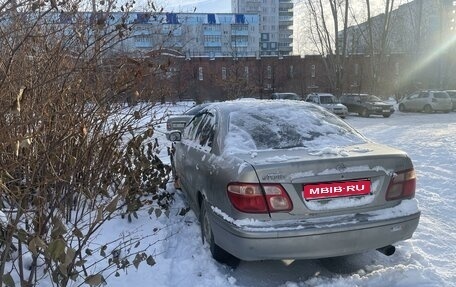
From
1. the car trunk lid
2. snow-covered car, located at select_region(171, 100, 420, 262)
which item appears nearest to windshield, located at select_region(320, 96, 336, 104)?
snow-covered car, located at select_region(171, 100, 420, 262)

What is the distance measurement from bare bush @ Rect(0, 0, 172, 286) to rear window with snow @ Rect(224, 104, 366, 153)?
3.27 ft

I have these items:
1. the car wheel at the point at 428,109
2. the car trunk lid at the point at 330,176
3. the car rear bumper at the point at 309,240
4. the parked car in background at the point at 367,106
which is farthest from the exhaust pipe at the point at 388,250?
the car wheel at the point at 428,109

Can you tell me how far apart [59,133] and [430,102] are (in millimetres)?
28744

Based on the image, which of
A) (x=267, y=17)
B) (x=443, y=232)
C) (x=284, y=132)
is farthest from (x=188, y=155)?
(x=267, y=17)

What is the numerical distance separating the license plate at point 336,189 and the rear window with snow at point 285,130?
48 centimetres

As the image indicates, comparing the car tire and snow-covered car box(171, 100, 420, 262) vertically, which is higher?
snow-covered car box(171, 100, 420, 262)

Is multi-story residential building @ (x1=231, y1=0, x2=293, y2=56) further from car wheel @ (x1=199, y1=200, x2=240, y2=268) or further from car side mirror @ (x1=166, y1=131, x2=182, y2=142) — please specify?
car wheel @ (x1=199, y1=200, x2=240, y2=268)

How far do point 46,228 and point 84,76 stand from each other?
1.42 m

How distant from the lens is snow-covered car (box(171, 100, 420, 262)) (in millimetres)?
3045

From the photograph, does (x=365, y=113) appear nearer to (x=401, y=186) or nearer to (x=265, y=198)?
(x=401, y=186)

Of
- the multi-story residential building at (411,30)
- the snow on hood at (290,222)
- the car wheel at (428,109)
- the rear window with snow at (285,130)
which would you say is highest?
the multi-story residential building at (411,30)

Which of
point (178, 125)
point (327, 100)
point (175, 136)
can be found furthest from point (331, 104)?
point (175, 136)

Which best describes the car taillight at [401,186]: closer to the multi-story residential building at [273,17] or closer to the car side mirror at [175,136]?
the car side mirror at [175,136]

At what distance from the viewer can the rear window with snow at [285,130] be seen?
3.64 metres
